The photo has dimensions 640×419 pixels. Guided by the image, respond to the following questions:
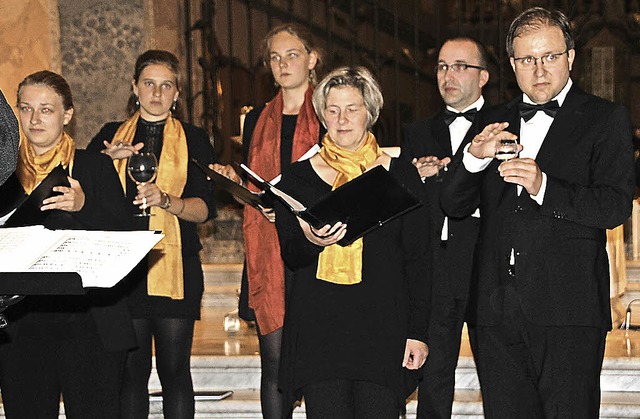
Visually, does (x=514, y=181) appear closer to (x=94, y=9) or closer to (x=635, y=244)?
(x=635, y=244)

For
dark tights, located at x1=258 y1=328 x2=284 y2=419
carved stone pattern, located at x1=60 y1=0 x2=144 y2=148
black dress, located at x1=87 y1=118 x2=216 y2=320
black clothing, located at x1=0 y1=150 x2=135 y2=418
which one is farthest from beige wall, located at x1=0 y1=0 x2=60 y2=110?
black clothing, located at x1=0 y1=150 x2=135 y2=418

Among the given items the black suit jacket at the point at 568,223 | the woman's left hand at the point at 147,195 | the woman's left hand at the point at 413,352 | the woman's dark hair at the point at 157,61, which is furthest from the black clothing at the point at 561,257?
the woman's dark hair at the point at 157,61

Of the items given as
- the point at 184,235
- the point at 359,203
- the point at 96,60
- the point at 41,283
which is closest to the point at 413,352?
the point at 359,203

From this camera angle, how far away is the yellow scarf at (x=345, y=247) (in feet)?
12.6

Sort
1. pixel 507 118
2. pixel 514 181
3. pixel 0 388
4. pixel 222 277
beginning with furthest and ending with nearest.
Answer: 1. pixel 222 277
2. pixel 0 388
3. pixel 507 118
4. pixel 514 181

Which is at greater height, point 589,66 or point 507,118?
point 589,66

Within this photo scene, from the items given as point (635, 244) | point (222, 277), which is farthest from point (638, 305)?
point (222, 277)

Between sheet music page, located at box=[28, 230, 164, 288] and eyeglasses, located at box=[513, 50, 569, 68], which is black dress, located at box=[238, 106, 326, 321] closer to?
eyeglasses, located at box=[513, 50, 569, 68]

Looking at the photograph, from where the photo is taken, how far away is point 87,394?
4.05 metres

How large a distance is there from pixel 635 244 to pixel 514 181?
5162mm

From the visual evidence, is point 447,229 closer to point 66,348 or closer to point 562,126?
point 562,126

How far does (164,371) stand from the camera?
4.77 m

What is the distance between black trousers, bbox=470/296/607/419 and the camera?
12.0ft

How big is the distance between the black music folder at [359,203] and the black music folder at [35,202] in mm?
698
